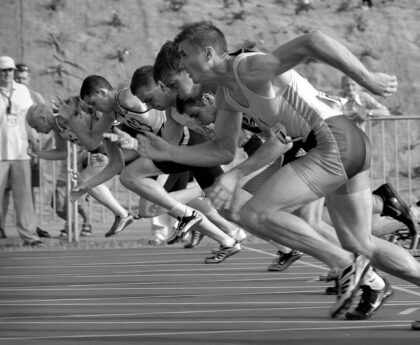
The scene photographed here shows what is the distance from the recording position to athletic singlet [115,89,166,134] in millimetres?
13477

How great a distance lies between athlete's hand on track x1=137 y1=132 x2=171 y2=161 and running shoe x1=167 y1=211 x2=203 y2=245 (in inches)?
195

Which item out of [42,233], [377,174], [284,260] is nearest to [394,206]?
[284,260]

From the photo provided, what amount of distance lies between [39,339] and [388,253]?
205 cm

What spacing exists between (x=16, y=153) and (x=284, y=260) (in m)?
5.34

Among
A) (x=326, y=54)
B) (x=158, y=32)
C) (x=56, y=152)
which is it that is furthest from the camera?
(x=158, y=32)

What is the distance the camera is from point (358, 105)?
16672mm

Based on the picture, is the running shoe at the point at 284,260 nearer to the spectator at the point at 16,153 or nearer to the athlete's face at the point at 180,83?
the athlete's face at the point at 180,83

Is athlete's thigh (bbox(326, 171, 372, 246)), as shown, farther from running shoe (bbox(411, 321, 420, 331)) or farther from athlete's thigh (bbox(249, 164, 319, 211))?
running shoe (bbox(411, 321, 420, 331))

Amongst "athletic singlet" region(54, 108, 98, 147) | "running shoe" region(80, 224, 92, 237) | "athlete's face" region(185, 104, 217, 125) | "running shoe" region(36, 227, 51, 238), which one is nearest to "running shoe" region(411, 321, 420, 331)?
"athlete's face" region(185, 104, 217, 125)

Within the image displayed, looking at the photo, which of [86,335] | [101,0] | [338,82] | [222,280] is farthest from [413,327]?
[101,0]

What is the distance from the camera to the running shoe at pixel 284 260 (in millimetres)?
12242

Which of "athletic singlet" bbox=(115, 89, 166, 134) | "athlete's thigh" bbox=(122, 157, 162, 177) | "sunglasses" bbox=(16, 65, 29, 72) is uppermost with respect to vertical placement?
"athletic singlet" bbox=(115, 89, 166, 134)

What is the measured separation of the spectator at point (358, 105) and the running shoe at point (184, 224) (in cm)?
224

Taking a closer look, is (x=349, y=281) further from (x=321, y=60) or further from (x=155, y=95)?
(x=155, y=95)
